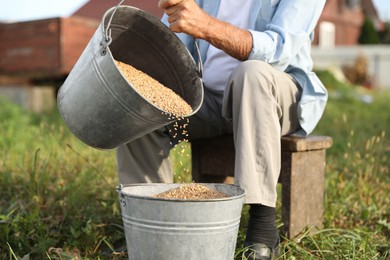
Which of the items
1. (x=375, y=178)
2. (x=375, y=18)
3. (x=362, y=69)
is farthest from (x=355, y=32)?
(x=375, y=178)

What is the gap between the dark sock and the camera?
95.7 inches

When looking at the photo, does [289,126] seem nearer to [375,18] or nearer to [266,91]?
[266,91]

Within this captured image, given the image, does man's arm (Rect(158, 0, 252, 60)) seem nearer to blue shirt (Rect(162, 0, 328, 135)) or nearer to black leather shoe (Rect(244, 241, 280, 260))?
blue shirt (Rect(162, 0, 328, 135))

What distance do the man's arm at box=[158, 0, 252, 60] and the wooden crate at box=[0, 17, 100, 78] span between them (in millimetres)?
4921

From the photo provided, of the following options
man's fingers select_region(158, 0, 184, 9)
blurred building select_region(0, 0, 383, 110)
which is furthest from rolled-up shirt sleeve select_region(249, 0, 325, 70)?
blurred building select_region(0, 0, 383, 110)

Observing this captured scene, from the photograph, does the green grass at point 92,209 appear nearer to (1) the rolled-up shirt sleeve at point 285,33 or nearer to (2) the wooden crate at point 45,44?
(1) the rolled-up shirt sleeve at point 285,33

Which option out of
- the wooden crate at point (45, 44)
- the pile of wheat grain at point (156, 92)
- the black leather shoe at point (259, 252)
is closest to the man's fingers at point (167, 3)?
the pile of wheat grain at point (156, 92)

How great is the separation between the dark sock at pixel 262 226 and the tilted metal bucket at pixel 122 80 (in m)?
0.48

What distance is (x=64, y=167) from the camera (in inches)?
144

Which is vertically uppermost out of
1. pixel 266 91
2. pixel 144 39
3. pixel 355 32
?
Answer: pixel 144 39

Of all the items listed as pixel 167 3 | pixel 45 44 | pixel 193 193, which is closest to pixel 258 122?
pixel 193 193

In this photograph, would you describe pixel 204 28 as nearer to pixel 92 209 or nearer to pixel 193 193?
pixel 193 193

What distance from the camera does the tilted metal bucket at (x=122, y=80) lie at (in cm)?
213

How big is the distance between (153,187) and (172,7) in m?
0.68
